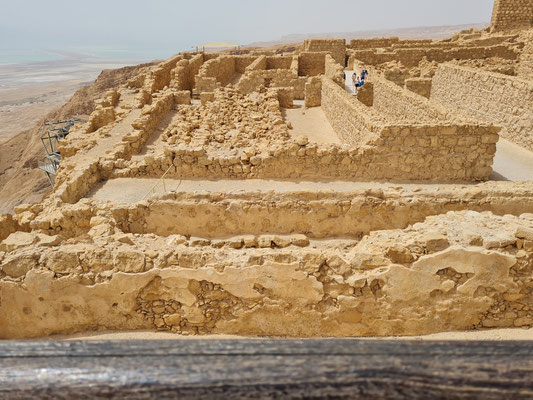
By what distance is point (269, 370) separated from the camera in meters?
0.87

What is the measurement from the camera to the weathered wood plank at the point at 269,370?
2.75 ft

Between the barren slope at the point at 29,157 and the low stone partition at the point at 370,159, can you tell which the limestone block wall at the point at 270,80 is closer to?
the low stone partition at the point at 370,159

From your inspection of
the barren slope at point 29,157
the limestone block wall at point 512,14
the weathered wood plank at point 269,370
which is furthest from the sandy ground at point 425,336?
the limestone block wall at point 512,14

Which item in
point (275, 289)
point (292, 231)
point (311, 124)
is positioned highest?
point (311, 124)

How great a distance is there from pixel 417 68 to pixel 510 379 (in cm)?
1718

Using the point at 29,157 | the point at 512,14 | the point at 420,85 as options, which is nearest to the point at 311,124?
the point at 420,85

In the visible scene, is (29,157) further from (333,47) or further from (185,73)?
(333,47)

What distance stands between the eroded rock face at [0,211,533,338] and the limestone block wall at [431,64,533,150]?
21.0 feet

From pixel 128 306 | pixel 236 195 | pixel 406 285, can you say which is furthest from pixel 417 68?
pixel 128 306

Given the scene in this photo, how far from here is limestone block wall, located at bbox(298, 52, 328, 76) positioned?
2002 cm

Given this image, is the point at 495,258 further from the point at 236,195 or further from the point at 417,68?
the point at 417,68

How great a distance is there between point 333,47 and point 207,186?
17054mm

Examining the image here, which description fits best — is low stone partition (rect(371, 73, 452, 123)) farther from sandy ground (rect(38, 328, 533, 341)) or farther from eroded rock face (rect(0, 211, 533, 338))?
sandy ground (rect(38, 328, 533, 341))

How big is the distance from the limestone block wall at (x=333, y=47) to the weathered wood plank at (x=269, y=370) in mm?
22256
